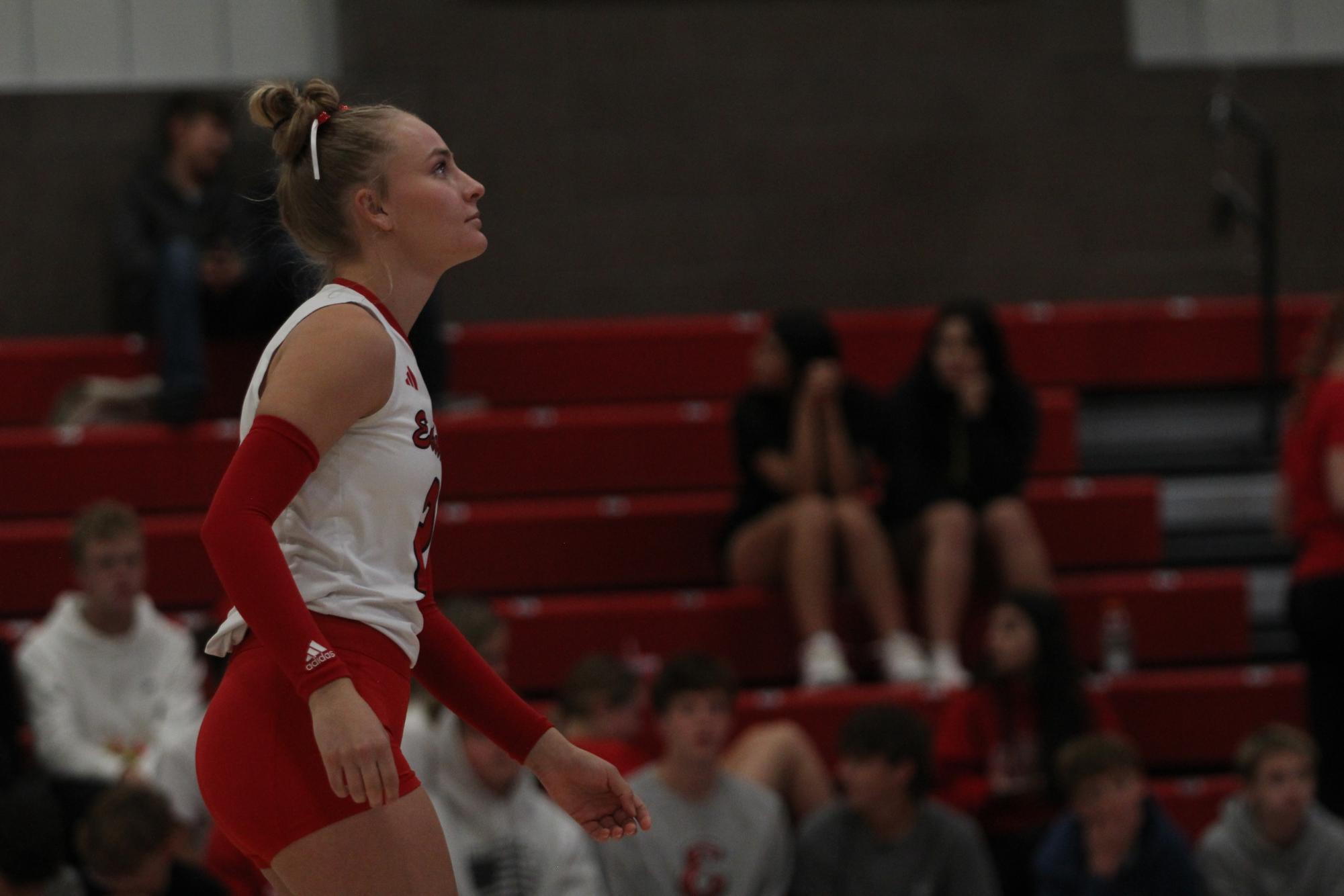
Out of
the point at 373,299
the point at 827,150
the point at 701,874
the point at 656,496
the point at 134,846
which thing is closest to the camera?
the point at 373,299

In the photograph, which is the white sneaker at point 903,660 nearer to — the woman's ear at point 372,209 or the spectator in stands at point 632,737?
the spectator in stands at point 632,737

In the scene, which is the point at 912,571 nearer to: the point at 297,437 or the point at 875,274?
the point at 875,274

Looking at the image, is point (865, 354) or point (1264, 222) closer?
point (1264, 222)

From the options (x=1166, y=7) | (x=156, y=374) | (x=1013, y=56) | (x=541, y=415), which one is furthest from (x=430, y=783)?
(x=1166, y=7)

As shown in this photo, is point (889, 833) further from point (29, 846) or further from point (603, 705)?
point (29, 846)

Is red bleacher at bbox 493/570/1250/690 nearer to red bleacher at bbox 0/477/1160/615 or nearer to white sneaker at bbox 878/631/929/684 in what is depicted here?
red bleacher at bbox 0/477/1160/615

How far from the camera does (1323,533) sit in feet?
16.0

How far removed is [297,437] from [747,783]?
2.80 m

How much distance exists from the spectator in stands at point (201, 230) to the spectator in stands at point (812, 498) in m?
1.77

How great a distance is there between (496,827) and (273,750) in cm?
241

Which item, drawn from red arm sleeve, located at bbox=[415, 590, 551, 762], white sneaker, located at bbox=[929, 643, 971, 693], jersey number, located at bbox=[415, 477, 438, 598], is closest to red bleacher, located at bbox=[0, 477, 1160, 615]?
white sneaker, located at bbox=[929, 643, 971, 693]

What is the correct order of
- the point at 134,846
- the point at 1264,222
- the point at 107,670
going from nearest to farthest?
the point at 134,846 → the point at 107,670 → the point at 1264,222

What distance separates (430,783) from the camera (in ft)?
14.0

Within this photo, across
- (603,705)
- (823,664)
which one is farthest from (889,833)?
(823,664)
